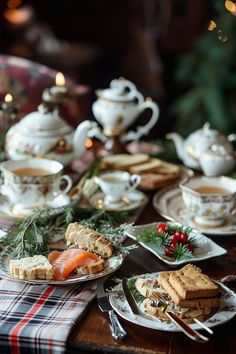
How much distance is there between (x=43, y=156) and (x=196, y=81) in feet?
8.04

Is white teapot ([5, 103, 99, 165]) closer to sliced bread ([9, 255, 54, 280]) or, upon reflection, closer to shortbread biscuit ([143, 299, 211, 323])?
sliced bread ([9, 255, 54, 280])

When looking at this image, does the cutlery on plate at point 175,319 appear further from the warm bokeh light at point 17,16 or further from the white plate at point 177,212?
the warm bokeh light at point 17,16

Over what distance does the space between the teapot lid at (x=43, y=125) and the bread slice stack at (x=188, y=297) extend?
2.57 feet

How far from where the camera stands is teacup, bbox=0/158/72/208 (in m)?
1.68

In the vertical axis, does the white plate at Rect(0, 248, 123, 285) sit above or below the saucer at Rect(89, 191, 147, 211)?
above

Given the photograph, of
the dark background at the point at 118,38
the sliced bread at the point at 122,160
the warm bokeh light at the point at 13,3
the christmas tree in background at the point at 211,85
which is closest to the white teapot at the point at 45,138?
the sliced bread at the point at 122,160

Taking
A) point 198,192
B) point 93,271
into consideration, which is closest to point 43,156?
point 198,192

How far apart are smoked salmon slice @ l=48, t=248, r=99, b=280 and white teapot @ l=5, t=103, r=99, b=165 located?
1.83 feet

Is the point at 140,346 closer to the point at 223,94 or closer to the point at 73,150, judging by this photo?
the point at 73,150

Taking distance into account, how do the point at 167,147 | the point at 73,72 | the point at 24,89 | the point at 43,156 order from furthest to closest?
1. the point at 73,72
2. the point at 24,89
3. the point at 167,147
4. the point at 43,156

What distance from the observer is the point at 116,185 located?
5.80 ft

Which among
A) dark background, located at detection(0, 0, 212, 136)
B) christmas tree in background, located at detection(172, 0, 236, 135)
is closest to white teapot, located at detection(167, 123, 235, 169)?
christmas tree in background, located at detection(172, 0, 236, 135)

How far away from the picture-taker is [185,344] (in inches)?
45.3

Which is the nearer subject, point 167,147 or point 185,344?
point 185,344
